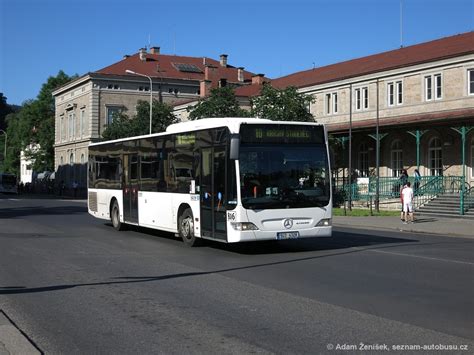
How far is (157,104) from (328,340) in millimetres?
48635

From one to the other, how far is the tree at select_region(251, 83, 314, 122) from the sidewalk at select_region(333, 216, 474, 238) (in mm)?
10434

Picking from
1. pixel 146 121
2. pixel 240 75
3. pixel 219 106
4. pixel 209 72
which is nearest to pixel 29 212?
pixel 219 106

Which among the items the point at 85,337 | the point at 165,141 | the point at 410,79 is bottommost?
the point at 85,337

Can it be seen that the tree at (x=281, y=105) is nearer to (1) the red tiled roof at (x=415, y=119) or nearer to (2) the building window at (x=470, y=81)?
(1) the red tiled roof at (x=415, y=119)

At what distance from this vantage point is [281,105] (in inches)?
1492

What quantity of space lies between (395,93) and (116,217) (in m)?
25.4

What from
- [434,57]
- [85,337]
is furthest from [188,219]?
[434,57]

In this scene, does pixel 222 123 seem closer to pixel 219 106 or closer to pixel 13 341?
pixel 13 341

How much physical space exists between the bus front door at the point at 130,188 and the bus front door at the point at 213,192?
474 cm

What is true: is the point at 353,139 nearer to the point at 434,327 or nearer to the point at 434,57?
the point at 434,57

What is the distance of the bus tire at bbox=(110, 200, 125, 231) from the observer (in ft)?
66.9

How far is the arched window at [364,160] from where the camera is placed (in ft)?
138

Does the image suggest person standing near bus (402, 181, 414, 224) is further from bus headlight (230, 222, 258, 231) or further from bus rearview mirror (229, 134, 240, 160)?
bus rearview mirror (229, 134, 240, 160)

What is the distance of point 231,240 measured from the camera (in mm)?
13438
